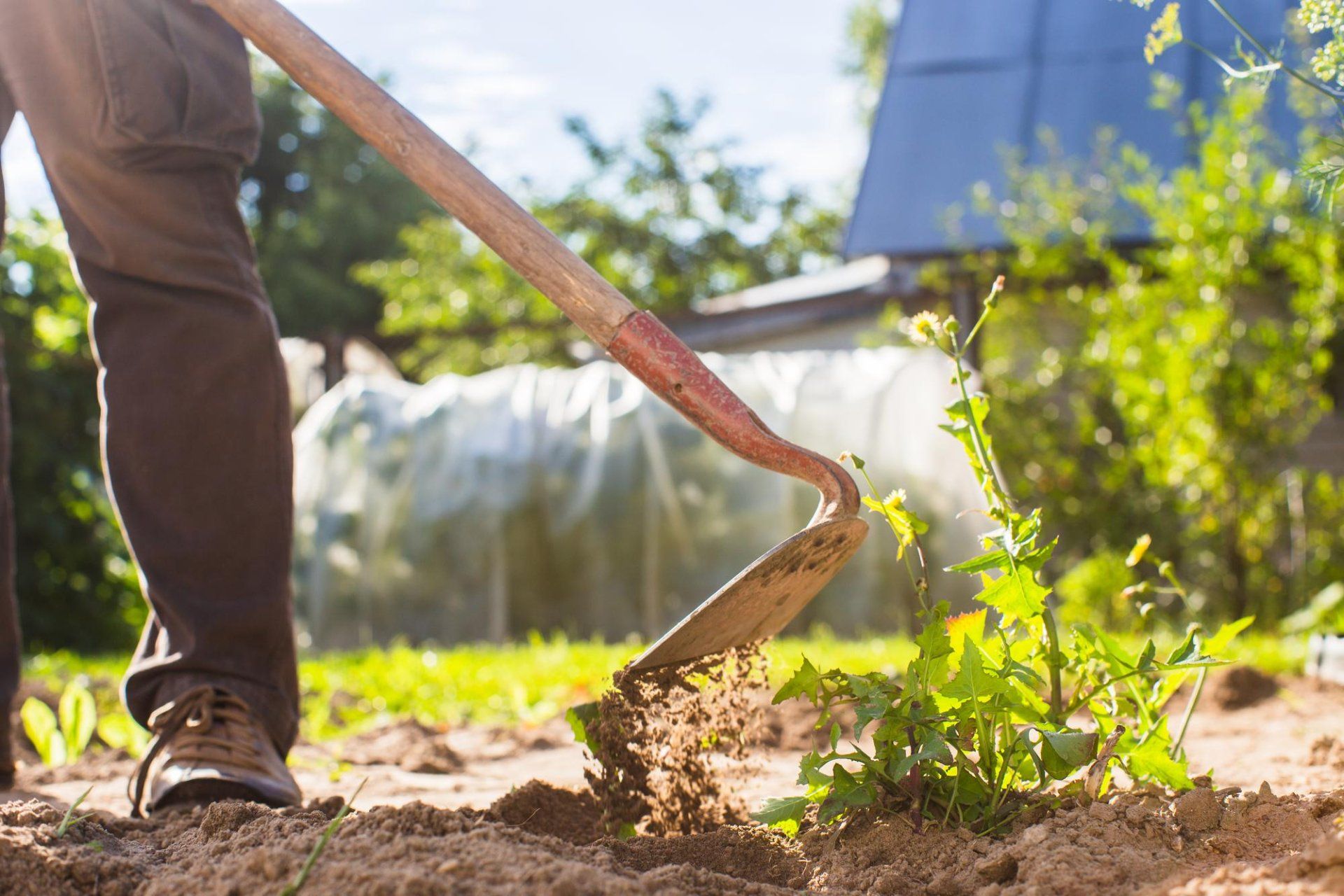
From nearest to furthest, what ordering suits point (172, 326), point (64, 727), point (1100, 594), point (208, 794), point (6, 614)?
point (208, 794), point (172, 326), point (6, 614), point (64, 727), point (1100, 594)

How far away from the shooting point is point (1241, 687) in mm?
3211

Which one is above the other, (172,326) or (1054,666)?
(172,326)

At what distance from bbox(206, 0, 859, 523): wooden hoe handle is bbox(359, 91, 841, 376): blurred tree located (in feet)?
37.4

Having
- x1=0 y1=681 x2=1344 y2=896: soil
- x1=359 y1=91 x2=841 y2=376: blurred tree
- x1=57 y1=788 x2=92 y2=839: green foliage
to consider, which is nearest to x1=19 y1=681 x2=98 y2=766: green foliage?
x1=0 y1=681 x2=1344 y2=896: soil

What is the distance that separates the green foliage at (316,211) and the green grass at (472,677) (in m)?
18.6

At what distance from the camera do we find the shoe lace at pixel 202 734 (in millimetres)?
1762

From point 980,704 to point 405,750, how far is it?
1.62m

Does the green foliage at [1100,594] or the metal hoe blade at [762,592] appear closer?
the metal hoe blade at [762,592]

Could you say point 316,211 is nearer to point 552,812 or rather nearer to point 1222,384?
point 1222,384

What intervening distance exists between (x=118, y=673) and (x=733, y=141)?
17.4 metres

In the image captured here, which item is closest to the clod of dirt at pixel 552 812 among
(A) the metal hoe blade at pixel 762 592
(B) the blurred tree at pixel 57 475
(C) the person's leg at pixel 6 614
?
(A) the metal hoe blade at pixel 762 592

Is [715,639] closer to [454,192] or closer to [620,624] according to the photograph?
[454,192]

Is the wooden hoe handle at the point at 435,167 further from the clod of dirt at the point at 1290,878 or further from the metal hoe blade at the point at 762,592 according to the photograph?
the clod of dirt at the point at 1290,878

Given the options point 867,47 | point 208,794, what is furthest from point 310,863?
point 867,47
